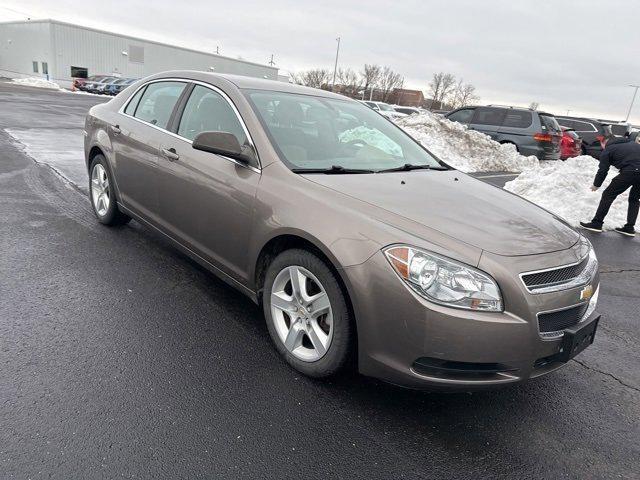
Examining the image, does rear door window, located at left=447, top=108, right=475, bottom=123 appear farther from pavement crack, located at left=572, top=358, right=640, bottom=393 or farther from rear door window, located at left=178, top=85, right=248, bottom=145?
pavement crack, located at left=572, top=358, right=640, bottom=393

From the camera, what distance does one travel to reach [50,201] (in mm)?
5902

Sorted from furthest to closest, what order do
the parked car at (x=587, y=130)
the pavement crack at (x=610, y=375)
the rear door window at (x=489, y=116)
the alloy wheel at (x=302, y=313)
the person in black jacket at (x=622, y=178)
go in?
the parked car at (x=587, y=130)
the rear door window at (x=489, y=116)
the person in black jacket at (x=622, y=178)
the pavement crack at (x=610, y=375)
the alloy wheel at (x=302, y=313)

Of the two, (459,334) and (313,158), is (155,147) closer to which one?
(313,158)

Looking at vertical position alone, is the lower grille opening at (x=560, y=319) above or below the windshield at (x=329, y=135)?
below

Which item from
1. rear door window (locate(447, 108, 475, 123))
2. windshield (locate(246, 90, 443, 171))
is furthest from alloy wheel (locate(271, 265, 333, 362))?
rear door window (locate(447, 108, 475, 123))

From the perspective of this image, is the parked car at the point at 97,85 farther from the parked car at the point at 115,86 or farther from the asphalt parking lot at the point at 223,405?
the asphalt parking lot at the point at 223,405

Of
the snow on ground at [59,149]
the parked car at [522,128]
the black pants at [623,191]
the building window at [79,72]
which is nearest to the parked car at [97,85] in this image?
the building window at [79,72]

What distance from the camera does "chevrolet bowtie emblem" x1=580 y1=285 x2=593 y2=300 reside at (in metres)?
2.52

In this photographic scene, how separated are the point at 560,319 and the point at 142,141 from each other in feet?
11.6

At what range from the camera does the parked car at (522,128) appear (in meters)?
13.9

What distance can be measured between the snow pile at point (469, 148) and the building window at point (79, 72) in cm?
5185

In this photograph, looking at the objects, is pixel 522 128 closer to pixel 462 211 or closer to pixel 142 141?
pixel 142 141

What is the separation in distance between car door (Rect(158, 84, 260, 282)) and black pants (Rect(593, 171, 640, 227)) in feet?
21.4

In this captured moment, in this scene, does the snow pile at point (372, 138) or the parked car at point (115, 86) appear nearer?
the snow pile at point (372, 138)
